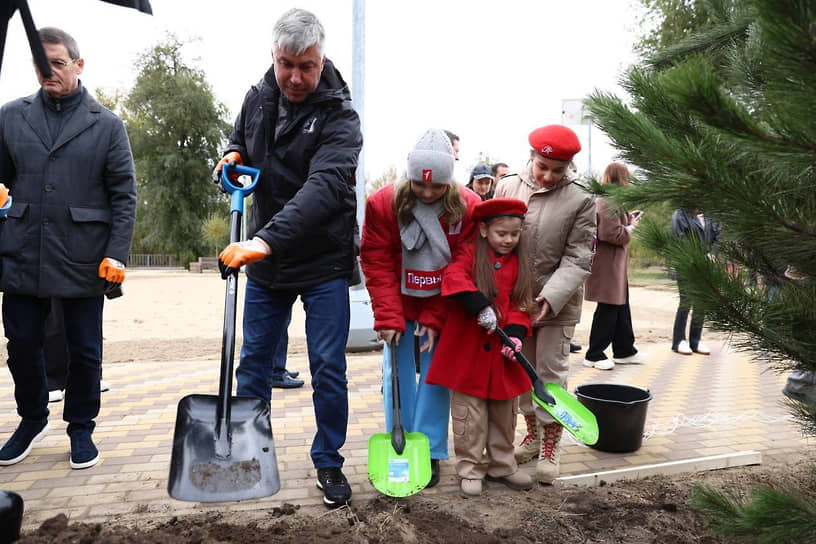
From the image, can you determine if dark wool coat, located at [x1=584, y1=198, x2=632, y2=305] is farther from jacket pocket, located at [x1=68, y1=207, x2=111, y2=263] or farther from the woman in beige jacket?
jacket pocket, located at [x1=68, y1=207, x2=111, y2=263]

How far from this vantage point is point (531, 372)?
2.92 metres

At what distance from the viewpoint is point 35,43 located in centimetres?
192

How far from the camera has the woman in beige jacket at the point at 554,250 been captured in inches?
120

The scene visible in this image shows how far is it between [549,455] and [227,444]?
1570mm

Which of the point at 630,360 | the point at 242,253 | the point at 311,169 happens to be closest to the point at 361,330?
the point at 630,360

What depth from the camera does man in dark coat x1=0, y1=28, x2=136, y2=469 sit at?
303 centimetres

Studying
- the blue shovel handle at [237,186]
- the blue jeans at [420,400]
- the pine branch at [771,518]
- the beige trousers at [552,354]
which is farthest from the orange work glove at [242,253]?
the pine branch at [771,518]

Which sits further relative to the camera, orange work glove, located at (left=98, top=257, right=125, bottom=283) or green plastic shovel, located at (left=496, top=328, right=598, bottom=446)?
orange work glove, located at (left=98, top=257, right=125, bottom=283)


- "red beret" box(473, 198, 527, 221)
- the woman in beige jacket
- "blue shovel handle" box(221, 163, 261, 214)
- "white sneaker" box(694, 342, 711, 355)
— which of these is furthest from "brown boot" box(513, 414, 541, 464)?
"white sneaker" box(694, 342, 711, 355)

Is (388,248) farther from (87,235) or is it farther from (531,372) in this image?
(87,235)

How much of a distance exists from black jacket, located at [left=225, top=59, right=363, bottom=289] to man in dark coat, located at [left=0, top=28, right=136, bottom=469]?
2.78 ft

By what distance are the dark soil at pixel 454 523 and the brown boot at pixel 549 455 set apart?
0.31ft

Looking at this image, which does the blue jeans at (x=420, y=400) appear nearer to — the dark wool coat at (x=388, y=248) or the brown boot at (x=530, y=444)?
the dark wool coat at (x=388, y=248)

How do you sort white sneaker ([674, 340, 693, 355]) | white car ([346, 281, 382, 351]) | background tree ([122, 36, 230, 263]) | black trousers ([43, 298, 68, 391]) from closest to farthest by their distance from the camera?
black trousers ([43, 298, 68, 391]) → white car ([346, 281, 382, 351]) → white sneaker ([674, 340, 693, 355]) → background tree ([122, 36, 230, 263])
